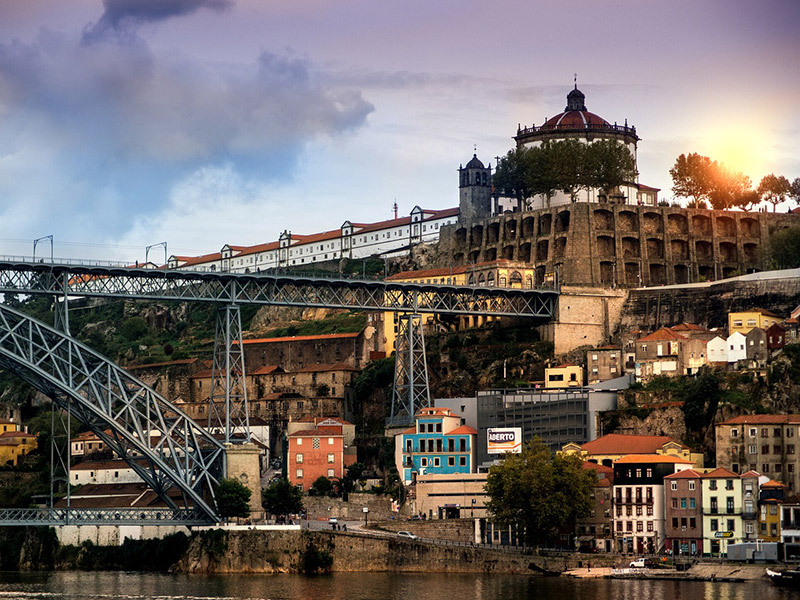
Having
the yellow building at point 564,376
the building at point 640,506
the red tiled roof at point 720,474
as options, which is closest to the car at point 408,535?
the building at point 640,506

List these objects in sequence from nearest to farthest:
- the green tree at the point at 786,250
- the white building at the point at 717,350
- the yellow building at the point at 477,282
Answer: the white building at the point at 717,350, the green tree at the point at 786,250, the yellow building at the point at 477,282

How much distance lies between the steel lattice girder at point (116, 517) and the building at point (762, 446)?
26678 mm

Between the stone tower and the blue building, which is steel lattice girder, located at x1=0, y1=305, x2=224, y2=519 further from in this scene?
the stone tower

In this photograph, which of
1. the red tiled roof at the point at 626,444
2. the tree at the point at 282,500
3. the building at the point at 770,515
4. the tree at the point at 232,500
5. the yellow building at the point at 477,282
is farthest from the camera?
the yellow building at the point at 477,282

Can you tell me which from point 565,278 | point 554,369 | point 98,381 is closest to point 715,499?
point 554,369

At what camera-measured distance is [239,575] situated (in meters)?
82.8

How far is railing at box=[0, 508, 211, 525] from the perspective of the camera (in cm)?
8525

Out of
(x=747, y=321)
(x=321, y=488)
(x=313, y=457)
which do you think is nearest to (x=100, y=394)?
(x=321, y=488)

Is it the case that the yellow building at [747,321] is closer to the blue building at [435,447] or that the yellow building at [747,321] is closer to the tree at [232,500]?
the blue building at [435,447]

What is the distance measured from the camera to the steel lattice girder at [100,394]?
8262cm

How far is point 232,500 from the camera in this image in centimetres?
8619

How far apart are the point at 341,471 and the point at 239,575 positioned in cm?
1955

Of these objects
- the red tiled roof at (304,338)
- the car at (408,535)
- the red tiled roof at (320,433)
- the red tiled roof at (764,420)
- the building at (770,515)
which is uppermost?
the red tiled roof at (304,338)

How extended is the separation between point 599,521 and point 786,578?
14471 millimetres
